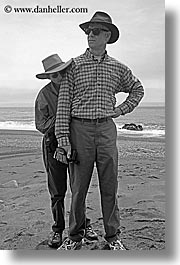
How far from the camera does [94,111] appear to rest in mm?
1352

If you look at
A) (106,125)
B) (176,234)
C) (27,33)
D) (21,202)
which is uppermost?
(27,33)

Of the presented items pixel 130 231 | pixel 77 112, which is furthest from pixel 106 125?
pixel 130 231

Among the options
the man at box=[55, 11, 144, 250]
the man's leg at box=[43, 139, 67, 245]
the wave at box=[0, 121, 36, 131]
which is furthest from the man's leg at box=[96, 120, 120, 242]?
Answer: the wave at box=[0, 121, 36, 131]

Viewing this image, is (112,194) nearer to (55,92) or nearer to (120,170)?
(120,170)

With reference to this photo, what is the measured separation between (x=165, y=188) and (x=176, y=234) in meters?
0.14

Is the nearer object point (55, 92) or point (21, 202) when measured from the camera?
point (55, 92)

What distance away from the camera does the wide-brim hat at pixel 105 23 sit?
1.41 metres

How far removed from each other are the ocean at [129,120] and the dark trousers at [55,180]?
68 mm

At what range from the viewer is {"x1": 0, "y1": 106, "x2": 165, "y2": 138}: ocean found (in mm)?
1455

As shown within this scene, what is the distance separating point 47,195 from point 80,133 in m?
0.24

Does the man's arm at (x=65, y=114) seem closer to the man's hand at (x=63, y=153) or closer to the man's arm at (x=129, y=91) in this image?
the man's hand at (x=63, y=153)

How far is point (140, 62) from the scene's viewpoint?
1.49 meters

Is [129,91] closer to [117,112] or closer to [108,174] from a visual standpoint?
[117,112]

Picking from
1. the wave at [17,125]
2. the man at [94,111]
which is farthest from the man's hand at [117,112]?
the wave at [17,125]
